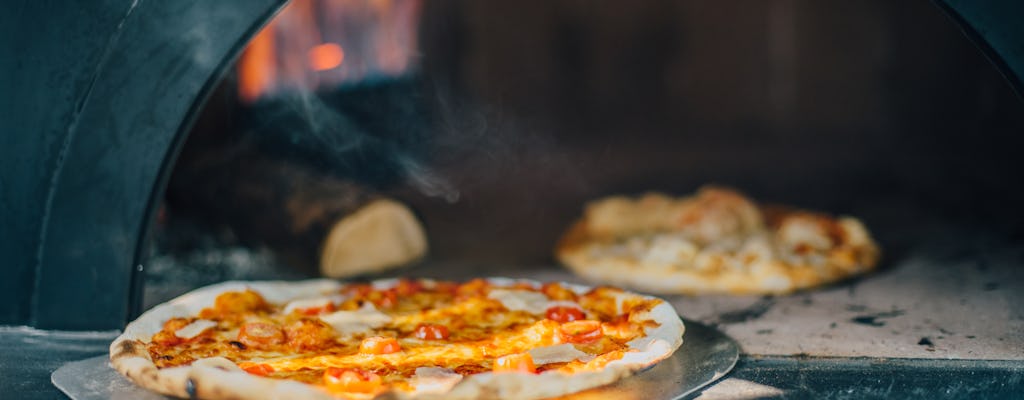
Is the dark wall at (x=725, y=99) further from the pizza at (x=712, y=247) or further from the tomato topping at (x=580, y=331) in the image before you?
the tomato topping at (x=580, y=331)

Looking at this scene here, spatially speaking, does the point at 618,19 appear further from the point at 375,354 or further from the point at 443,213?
the point at 375,354

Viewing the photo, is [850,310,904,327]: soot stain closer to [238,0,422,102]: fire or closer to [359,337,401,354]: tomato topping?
[359,337,401,354]: tomato topping

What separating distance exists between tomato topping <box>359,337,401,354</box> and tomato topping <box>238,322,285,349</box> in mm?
229

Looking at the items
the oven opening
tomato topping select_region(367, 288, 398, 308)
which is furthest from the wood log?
tomato topping select_region(367, 288, 398, 308)

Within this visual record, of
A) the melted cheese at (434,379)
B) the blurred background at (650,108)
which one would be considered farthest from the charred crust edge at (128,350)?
the blurred background at (650,108)

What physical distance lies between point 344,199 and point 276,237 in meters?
0.31

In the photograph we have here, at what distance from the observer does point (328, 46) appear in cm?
467

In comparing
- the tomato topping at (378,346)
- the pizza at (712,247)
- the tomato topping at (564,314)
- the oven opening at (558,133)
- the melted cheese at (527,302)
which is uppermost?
the oven opening at (558,133)

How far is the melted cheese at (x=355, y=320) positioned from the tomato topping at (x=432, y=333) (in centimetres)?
16

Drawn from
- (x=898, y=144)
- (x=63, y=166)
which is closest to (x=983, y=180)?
(x=898, y=144)

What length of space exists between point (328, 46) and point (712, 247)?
2112 millimetres

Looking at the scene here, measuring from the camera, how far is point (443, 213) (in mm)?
4949

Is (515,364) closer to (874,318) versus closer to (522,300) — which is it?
(522,300)

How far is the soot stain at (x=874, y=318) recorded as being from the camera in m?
2.88
